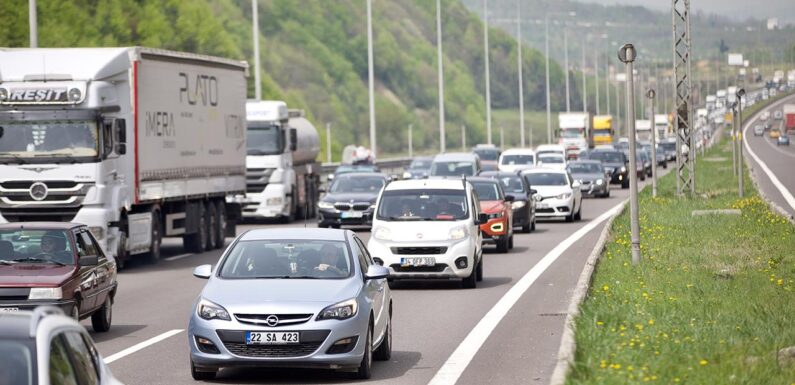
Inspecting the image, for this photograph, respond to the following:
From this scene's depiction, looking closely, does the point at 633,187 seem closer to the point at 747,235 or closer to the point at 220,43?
the point at 747,235

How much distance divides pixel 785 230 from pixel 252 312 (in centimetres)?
1914

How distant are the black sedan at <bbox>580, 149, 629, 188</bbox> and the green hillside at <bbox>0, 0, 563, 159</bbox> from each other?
2739 cm

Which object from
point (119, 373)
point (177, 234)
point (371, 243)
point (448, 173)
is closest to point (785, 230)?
point (371, 243)

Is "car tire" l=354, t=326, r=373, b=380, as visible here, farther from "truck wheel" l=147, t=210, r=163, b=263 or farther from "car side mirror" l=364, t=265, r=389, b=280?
"truck wheel" l=147, t=210, r=163, b=263

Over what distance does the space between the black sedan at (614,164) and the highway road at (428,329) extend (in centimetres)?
4397

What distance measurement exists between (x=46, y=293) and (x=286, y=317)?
156 inches

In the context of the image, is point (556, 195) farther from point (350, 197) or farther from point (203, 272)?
point (203, 272)

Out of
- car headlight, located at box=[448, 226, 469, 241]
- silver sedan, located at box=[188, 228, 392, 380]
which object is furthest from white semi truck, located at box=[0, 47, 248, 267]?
silver sedan, located at box=[188, 228, 392, 380]

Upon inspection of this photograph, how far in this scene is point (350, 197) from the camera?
139 ft

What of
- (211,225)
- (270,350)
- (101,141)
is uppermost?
(101,141)

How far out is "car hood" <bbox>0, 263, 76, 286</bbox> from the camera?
16.9 meters

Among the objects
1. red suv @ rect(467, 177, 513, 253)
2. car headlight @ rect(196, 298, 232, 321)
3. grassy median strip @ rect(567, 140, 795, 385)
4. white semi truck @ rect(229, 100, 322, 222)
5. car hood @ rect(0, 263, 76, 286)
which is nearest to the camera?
grassy median strip @ rect(567, 140, 795, 385)

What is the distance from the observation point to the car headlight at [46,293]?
16.8 metres

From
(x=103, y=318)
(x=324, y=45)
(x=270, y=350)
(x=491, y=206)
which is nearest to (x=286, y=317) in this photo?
(x=270, y=350)
